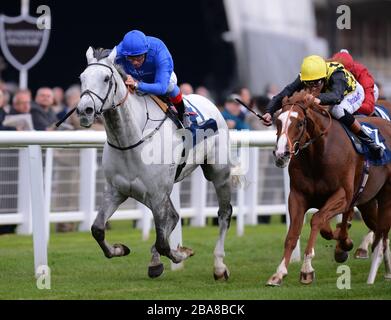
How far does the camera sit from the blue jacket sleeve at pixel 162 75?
8844mm

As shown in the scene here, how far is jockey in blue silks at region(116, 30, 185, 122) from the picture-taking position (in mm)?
8734

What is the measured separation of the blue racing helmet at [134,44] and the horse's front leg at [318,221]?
5.90 feet

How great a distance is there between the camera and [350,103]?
9508 mm

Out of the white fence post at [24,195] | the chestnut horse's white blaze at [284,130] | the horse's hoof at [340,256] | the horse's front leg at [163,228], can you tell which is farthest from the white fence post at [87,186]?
the chestnut horse's white blaze at [284,130]

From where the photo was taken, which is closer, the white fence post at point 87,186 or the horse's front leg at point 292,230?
the horse's front leg at point 292,230

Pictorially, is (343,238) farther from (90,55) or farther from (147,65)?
(90,55)

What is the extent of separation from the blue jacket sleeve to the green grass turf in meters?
1.48

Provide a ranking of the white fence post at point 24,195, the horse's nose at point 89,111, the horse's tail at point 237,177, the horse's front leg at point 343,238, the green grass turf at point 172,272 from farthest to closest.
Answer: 1. the white fence post at point 24,195
2. the horse's tail at point 237,177
3. the horse's front leg at point 343,238
4. the green grass turf at point 172,272
5. the horse's nose at point 89,111

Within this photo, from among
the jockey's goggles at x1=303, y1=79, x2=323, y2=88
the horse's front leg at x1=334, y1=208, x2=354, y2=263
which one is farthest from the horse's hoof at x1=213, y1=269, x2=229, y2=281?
the jockey's goggles at x1=303, y1=79, x2=323, y2=88

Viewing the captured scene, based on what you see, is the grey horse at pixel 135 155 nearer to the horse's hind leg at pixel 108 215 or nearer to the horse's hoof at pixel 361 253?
the horse's hind leg at pixel 108 215

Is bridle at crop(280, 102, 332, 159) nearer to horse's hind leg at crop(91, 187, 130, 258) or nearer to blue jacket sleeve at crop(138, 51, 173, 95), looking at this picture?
blue jacket sleeve at crop(138, 51, 173, 95)
